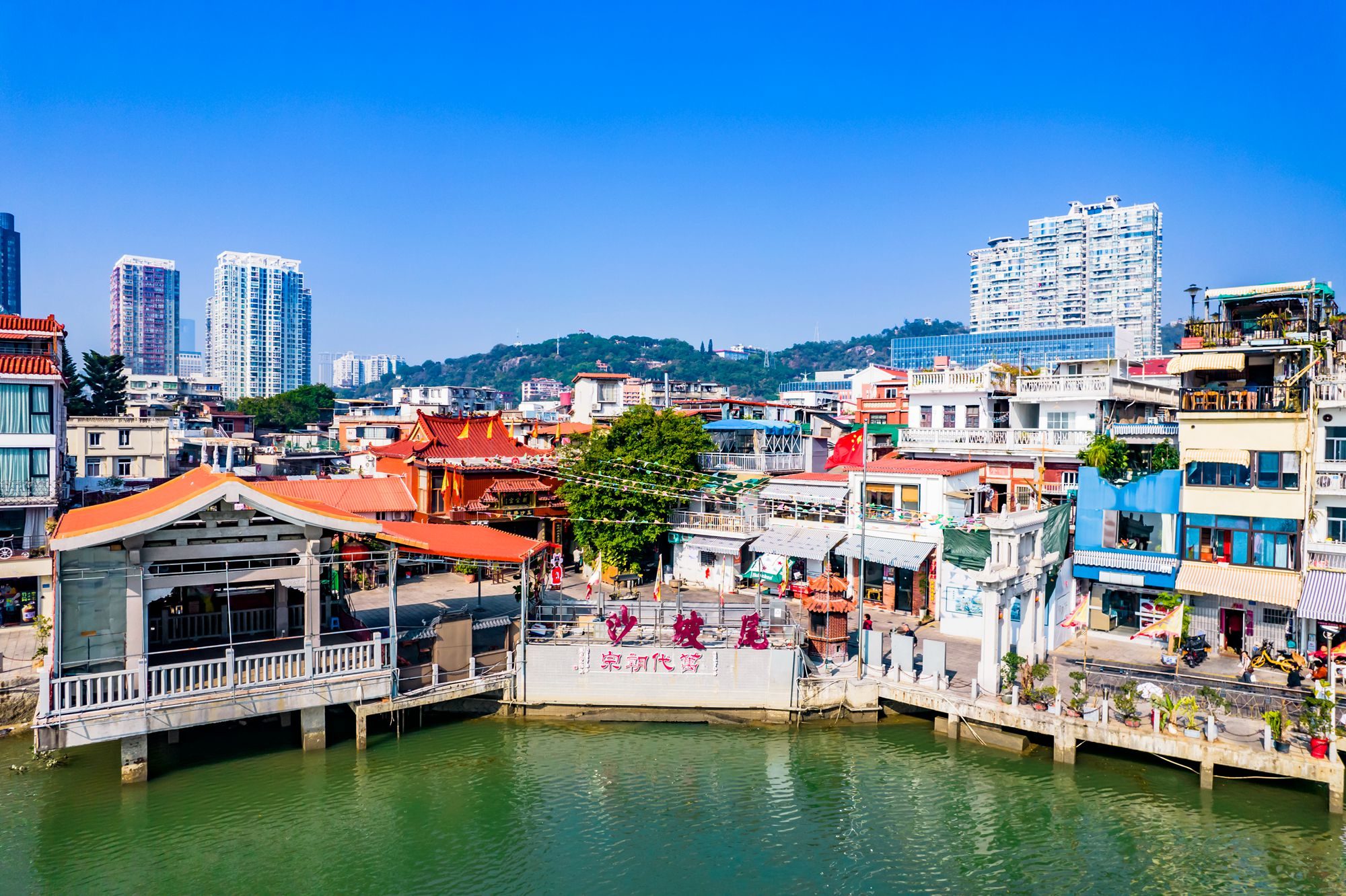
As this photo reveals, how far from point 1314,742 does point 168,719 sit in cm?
2260

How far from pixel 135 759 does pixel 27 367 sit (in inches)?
606

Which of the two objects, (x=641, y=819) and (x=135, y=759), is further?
(x=135, y=759)

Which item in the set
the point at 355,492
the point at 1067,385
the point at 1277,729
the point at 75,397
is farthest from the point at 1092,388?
the point at 75,397

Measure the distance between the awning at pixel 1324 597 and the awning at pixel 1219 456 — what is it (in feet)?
10.6

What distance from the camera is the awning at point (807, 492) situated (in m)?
31.5

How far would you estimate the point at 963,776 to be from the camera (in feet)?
63.0

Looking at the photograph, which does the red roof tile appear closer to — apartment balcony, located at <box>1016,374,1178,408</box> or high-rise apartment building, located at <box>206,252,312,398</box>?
apartment balcony, located at <box>1016,374,1178,408</box>

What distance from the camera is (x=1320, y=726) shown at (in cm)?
1739

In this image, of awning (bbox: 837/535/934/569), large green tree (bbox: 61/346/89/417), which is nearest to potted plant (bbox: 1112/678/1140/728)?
awning (bbox: 837/535/934/569)

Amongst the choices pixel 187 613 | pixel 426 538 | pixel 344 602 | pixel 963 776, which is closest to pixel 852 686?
pixel 963 776

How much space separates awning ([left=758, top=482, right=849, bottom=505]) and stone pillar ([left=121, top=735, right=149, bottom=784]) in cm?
1960

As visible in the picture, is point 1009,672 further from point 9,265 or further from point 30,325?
point 9,265

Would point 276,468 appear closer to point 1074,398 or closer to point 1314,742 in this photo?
point 1074,398

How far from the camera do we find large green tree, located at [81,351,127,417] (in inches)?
2425
